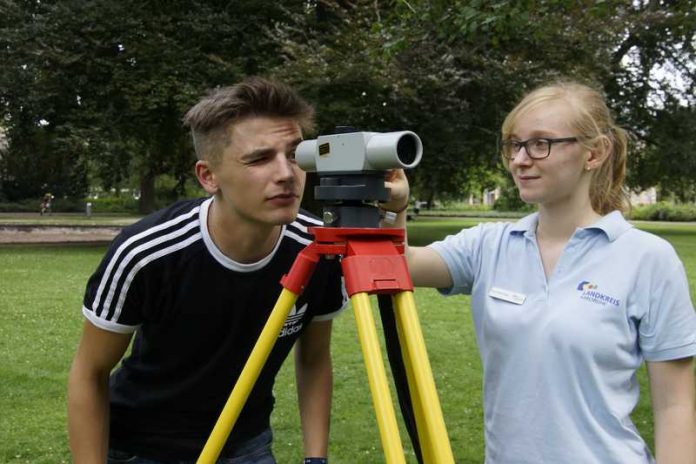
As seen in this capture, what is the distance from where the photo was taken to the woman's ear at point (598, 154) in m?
1.89

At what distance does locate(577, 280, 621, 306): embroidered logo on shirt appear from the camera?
1771mm

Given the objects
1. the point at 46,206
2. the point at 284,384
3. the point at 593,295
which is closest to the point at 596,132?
the point at 593,295

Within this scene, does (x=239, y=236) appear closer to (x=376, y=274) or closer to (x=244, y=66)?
(x=376, y=274)

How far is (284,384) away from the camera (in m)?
5.80

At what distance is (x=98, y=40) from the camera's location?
15.6 meters

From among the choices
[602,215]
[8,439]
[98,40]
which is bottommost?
[8,439]

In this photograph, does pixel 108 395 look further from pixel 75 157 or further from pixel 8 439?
pixel 75 157

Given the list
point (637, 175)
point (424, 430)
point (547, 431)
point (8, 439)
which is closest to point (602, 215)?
point (547, 431)

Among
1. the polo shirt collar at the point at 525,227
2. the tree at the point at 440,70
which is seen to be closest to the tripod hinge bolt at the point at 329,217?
the polo shirt collar at the point at 525,227

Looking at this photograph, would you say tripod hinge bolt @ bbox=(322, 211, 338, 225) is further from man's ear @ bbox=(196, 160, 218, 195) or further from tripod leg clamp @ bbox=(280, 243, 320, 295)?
man's ear @ bbox=(196, 160, 218, 195)

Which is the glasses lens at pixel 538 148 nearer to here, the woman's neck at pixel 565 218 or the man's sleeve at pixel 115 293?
the woman's neck at pixel 565 218

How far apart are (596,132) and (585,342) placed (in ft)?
1.71

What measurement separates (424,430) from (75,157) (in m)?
16.3

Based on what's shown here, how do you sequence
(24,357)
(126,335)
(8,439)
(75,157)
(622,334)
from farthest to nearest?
1. (75,157)
2. (24,357)
3. (8,439)
4. (126,335)
5. (622,334)
